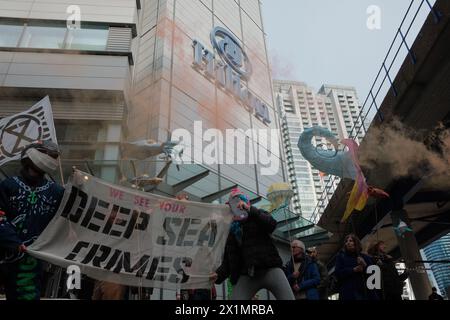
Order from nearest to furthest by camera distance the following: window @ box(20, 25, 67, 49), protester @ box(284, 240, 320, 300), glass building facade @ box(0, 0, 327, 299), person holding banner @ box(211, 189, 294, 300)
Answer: person holding banner @ box(211, 189, 294, 300)
protester @ box(284, 240, 320, 300)
glass building facade @ box(0, 0, 327, 299)
window @ box(20, 25, 67, 49)

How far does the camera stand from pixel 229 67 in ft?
61.2

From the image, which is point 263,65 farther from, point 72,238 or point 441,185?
point 72,238

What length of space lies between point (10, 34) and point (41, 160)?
Answer: 41.4 feet

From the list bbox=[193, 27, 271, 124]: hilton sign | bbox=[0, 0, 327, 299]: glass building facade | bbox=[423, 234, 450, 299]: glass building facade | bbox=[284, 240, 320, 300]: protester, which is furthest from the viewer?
bbox=[423, 234, 450, 299]: glass building facade

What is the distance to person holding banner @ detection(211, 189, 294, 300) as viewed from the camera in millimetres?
3539

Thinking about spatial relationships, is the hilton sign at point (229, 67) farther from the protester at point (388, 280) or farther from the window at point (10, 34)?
the protester at point (388, 280)

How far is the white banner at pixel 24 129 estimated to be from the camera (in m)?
6.33

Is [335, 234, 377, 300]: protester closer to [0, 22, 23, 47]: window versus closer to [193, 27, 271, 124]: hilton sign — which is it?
[193, 27, 271, 124]: hilton sign

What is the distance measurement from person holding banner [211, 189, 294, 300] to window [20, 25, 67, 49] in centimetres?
1198

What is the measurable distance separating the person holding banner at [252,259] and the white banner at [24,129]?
420 centimetres

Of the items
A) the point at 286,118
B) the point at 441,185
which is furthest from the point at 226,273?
the point at 286,118

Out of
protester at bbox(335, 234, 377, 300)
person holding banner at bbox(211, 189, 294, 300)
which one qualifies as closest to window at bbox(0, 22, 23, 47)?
Answer: person holding banner at bbox(211, 189, 294, 300)

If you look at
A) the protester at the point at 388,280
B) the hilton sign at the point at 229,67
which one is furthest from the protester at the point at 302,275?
the hilton sign at the point at 229,67

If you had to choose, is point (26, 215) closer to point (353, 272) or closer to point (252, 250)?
point (252, 250)
